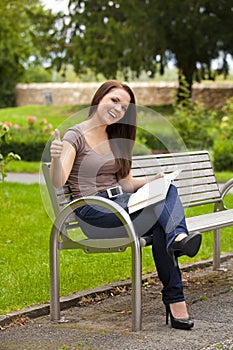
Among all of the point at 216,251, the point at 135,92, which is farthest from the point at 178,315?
the point at 135,92

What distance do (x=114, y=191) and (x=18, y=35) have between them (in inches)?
1155

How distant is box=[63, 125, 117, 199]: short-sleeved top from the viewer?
456 centimetres

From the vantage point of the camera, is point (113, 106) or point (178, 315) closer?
point (178, 315)

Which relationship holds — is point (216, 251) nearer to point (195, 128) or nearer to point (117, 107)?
point (117, 107)

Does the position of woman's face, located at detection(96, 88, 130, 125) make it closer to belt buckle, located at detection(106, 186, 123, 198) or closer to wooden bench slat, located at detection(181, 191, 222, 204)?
belt buckle, located at detection(106, 186, 123, 198)

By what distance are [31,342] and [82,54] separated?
21.2 m

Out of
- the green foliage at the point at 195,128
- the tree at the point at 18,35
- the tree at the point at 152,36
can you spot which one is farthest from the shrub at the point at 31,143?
the tree at the point at 18,35

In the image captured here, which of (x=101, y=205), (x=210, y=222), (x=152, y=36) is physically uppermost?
(x=152, y=36)

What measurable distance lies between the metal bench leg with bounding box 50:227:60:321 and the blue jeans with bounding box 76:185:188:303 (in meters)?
0.18

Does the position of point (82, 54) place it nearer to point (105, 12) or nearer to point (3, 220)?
point (105, 12)

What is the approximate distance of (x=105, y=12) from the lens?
80.7 feet

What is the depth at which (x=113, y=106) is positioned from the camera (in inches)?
182

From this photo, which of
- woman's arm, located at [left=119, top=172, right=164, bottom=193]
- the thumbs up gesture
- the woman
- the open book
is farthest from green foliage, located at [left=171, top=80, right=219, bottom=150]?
the thumbs up gesture

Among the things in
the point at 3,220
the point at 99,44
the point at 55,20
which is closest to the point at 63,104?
the point at 55,20
